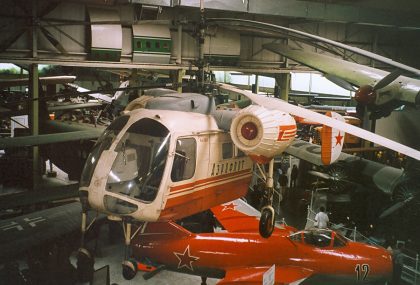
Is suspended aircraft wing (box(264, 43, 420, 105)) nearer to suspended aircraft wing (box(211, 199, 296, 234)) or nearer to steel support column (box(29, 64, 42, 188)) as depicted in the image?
suspended aircraft wing (box(211, 199, 296, 234))

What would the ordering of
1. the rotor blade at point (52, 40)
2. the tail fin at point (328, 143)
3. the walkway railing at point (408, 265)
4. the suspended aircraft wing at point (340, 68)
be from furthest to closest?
the rotor blade at point (52, 40) < the suspended aircraft wing at point (340, 68) < the walkway railing at point (408, 265) < the tail fin at point (328, 143)

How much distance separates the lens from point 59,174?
601 inches

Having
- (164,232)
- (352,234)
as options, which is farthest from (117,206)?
(352,234)

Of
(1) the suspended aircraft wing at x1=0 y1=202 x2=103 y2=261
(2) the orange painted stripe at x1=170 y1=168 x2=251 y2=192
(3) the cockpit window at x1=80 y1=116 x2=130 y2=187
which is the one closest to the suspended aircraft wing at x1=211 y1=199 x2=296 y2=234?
(2) the orange painted stripe at x1=170 y1=168 x2=251 y2=192

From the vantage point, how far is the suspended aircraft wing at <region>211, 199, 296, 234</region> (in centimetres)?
751

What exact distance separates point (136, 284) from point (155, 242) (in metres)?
1.43

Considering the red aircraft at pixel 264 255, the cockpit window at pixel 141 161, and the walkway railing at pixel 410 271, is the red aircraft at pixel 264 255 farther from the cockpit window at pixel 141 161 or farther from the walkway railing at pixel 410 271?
the cockpit window at pixel 141 161

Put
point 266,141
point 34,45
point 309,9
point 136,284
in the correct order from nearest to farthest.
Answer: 1. point 266,141
2. point 136,284
3. point 309,9
4. point 34,45

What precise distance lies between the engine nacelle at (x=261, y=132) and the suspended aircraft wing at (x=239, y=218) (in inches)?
130

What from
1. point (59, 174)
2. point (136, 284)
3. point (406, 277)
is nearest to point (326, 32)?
point (406, 277)

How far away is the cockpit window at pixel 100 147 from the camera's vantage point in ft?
14.8

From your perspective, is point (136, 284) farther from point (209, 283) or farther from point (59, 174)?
point (59, 174)

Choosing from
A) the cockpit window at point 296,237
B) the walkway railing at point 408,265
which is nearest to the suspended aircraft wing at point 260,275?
the cockpit window at point 296,237

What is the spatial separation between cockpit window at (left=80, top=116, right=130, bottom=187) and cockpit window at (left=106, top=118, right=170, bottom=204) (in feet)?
0.54
